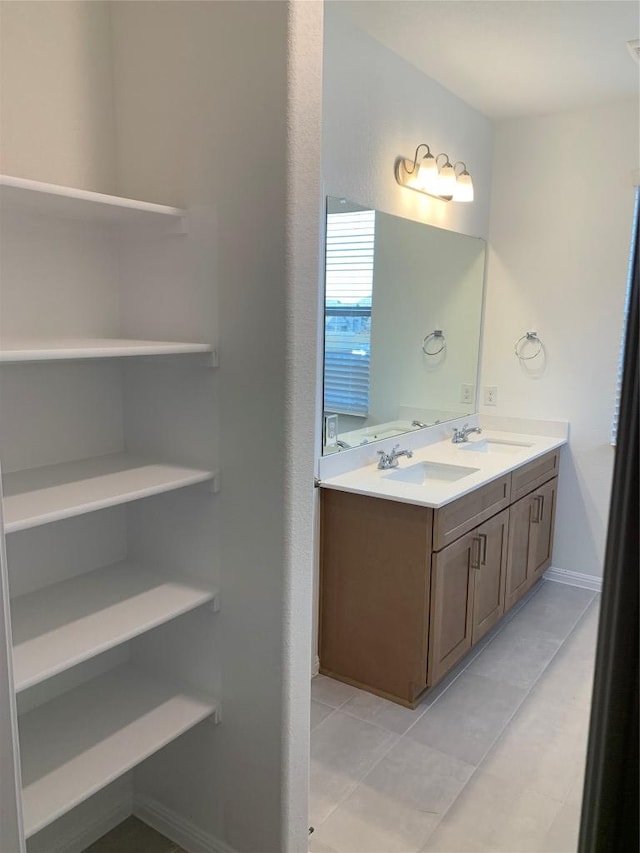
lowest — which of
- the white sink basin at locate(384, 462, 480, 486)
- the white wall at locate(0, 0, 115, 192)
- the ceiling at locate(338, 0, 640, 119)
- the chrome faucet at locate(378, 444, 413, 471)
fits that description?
the white sink basin at locate(384, 462, 480, 486)

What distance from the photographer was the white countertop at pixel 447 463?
97.5 inches

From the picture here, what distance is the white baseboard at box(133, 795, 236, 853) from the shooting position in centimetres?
188

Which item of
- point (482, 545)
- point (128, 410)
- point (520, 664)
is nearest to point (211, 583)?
point (128, 410)

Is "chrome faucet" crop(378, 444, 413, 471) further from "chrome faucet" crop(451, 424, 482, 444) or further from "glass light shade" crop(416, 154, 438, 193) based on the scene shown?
"glass light shade" crop(416, 154, 438, 193)

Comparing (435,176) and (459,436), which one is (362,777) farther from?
(435,176)

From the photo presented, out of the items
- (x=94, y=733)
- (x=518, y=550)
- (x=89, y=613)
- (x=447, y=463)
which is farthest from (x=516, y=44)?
(x=94, y=733)

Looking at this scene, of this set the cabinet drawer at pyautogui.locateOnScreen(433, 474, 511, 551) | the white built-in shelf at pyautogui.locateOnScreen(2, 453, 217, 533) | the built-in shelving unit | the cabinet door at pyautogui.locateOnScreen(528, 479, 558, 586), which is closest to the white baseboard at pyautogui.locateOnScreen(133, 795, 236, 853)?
the built-in shelving unit

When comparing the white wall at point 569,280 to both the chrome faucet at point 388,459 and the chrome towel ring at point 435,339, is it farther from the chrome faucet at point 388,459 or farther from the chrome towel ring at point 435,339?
the chrome faucet at point 388,459

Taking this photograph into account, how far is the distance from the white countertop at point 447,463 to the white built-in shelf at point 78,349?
1110 mm

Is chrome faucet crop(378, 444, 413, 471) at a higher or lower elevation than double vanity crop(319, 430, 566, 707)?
higher

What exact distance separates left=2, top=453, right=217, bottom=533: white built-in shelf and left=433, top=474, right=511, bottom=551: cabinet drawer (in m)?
1.07

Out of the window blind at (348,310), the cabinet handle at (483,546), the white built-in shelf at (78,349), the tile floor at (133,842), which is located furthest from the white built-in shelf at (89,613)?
the cabinet handle at (483,546)

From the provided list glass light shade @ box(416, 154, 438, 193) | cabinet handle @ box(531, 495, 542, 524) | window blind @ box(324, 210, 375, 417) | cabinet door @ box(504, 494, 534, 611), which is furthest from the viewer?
cabinet handle @ box(531, 495, 542, 524)

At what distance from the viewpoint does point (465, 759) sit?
228 centimetres
